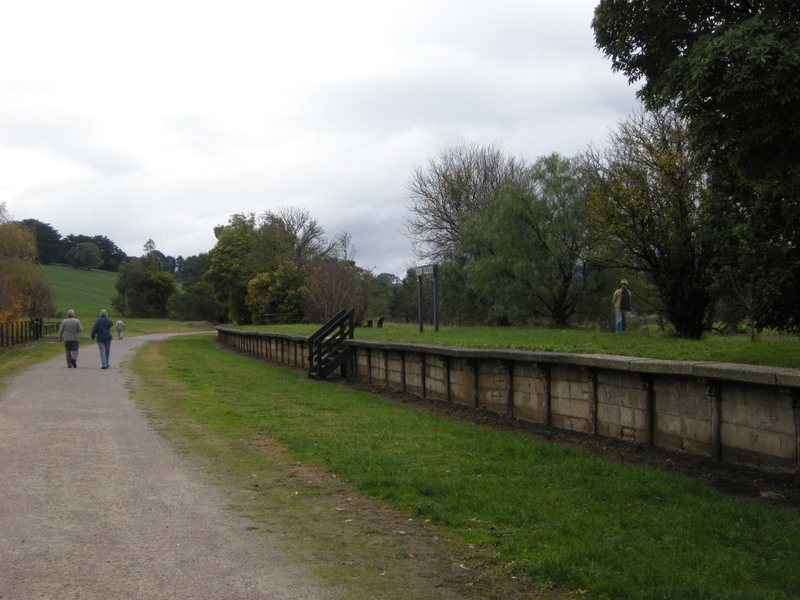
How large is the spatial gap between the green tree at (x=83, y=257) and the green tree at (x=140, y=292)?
128ft

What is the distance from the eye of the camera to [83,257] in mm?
144375

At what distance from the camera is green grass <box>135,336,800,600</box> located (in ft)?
15.1

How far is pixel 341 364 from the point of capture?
2064 cm

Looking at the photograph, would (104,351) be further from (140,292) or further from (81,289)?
(81,289)

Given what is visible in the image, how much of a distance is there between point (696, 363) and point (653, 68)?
405cm

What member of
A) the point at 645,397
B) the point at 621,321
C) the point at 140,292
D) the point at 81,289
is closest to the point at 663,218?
the point at 621,321

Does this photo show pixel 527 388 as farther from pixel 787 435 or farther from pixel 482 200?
pixel 482 200

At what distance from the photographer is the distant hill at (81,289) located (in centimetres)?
9844

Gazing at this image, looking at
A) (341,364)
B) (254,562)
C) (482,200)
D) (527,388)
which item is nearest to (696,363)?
(527,388)

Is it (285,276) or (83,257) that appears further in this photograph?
(83,257)

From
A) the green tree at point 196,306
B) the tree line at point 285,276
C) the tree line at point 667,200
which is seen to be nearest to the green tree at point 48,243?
the green tree at point 196,306

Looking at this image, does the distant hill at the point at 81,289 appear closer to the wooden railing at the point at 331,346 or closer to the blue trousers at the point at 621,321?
the wooden railing at the point at 331,346

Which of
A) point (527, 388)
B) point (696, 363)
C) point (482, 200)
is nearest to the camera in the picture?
point (696, 363)

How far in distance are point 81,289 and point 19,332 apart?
85355 mm
